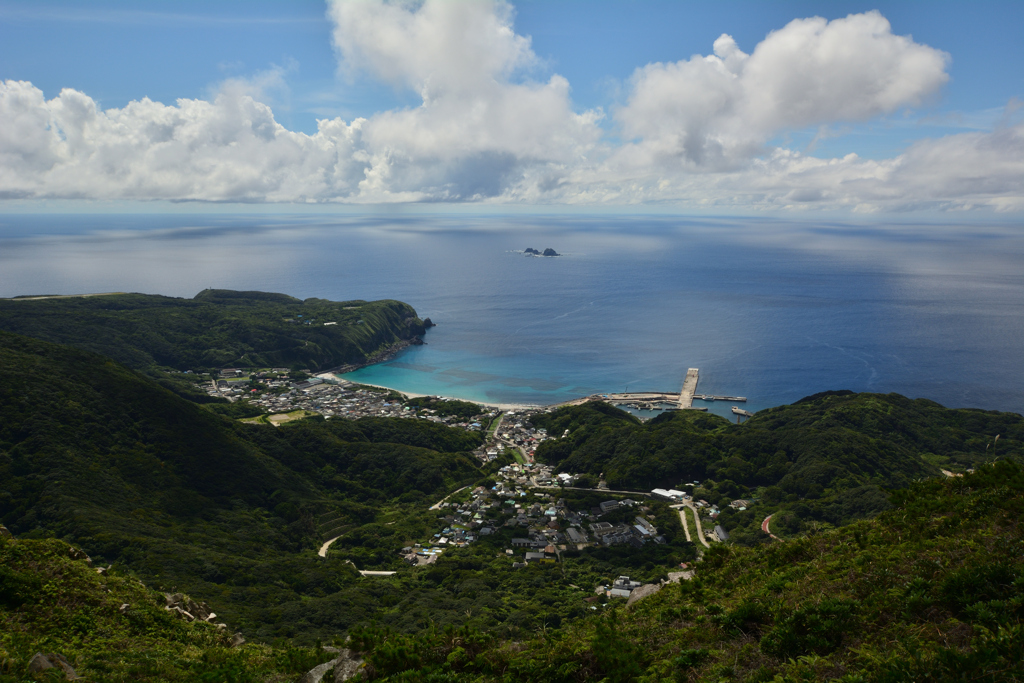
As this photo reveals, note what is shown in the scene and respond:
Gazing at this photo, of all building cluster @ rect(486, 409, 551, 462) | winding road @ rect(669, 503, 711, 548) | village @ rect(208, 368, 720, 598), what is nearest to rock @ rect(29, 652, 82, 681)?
village @ rect(208, 368, 720, 598)

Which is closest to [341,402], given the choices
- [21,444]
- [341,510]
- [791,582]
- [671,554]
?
[341,510]

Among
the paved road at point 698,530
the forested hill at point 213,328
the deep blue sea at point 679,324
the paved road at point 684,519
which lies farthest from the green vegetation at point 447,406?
the paved road at point 698,530

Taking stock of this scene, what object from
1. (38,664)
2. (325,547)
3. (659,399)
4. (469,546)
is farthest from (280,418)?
(38,664)

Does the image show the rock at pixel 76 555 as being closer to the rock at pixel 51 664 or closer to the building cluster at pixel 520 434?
the rock at pixel 51 664

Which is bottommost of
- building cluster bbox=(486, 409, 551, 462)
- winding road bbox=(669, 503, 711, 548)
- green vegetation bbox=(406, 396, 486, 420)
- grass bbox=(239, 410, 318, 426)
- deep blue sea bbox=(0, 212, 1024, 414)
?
building cluster bbox=(486, 409, 551, 462)

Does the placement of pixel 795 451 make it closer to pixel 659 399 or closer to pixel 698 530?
pixel 698 530

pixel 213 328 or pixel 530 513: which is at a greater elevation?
pixel 213 328

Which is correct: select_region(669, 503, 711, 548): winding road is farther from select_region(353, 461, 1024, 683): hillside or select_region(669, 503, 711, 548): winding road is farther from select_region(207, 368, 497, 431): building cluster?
select_region(207, 368, 497, 431): building cluster

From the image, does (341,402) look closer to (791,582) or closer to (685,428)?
(685,428)
